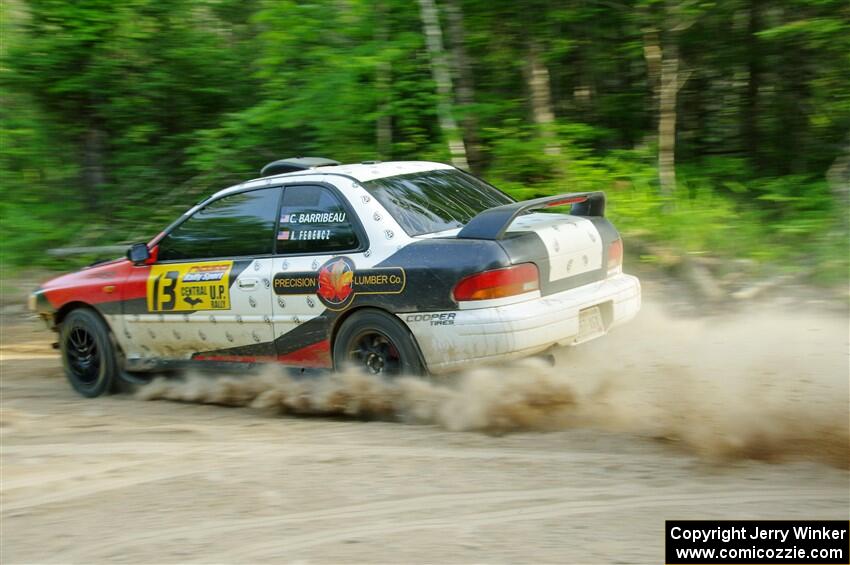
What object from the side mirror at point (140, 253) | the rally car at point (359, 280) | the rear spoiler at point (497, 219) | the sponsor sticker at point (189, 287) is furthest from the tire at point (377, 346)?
the side mirror at point (140, 253)

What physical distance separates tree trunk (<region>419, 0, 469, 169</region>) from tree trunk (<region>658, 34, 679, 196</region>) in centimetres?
205

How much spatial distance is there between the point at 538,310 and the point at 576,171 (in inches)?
175

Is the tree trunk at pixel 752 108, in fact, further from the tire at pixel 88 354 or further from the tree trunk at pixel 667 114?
the tire at pixel 88 354

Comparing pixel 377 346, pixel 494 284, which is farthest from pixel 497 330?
pixel 377 346

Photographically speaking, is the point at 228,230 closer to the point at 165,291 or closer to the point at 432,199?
the point at 165,291

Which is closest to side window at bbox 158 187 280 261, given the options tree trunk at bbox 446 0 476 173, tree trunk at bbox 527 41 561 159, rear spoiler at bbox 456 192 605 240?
rear spoiler at bbox 456 192 605 240

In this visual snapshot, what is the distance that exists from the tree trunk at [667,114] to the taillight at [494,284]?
482 cm

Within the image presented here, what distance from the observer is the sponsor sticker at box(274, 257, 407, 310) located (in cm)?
564

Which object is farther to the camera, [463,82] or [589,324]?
[463,82]

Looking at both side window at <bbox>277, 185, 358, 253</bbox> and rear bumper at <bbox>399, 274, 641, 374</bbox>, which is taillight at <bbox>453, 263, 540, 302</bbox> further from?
side window at <bbox>277, 185, 358, 253</bbox>

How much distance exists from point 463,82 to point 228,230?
442 cm

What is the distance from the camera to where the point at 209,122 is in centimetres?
1192

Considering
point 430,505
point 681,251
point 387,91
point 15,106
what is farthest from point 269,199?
point 15,106

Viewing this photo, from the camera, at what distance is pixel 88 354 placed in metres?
7.41
